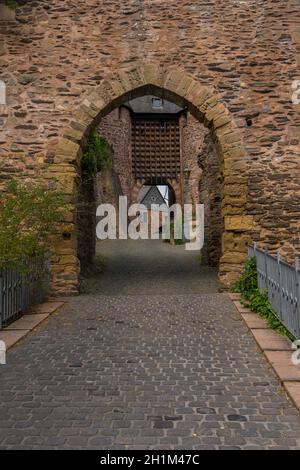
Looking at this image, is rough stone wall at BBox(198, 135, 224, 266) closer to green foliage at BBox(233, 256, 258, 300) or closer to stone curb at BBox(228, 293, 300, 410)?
green foliage at BBox(233, 256, 258, 300)

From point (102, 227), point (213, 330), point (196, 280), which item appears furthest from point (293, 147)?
point (102, 227)

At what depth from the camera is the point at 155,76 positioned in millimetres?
8555

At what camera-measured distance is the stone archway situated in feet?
26.8

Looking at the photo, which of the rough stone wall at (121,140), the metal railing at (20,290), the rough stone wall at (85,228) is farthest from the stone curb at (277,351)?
the rough stone wall at (121,140)

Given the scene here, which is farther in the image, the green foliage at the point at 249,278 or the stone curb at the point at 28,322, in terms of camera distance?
the green foliage at the point at 249,278

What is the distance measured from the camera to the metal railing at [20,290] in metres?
5.51

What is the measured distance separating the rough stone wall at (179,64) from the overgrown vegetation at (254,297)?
1167 millimetres

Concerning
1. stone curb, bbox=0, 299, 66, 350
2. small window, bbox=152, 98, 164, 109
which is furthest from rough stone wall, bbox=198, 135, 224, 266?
small window, bbox=152, 98, 164, 109

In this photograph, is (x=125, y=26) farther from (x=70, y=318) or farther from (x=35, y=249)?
(x=70, y=318)

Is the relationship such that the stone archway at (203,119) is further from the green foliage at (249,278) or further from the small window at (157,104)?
the small window at (157,104)

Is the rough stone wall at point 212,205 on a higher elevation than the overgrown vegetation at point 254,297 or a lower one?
higher

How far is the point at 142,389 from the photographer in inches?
133

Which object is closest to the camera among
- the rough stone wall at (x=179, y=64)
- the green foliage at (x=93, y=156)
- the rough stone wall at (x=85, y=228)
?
the rough stone wall at (x=179, y=64)

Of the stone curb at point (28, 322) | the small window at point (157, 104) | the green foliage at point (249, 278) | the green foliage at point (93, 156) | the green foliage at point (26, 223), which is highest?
the small window at point (157, 104)
